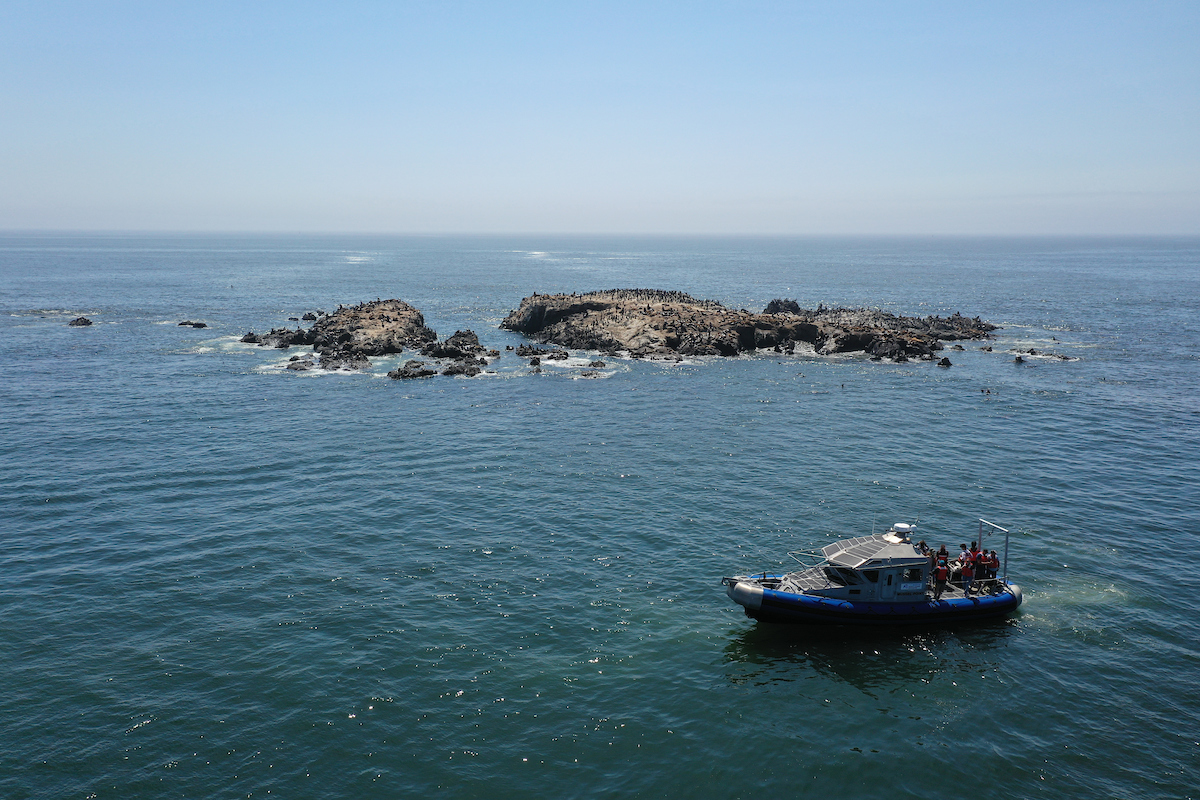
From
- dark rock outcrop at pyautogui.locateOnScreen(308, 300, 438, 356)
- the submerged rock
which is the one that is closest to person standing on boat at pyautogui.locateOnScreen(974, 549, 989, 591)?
the submerged rock

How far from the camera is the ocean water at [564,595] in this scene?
25125 millimetres

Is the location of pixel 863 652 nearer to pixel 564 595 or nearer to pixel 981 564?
pixel 981 564

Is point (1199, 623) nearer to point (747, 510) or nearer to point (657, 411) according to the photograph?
point (747, 510)

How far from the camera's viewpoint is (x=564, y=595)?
35.4m

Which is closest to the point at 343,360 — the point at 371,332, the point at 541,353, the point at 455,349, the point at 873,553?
the point at 371,332

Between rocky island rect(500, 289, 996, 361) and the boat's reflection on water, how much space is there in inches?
2519

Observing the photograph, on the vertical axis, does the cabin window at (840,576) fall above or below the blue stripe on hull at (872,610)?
above

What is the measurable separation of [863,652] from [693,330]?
72.0 m

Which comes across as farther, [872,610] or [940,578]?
[940,578]

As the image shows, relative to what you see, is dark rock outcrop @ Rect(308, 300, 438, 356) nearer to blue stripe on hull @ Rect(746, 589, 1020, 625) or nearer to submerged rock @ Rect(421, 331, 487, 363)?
submerged rock @ Rect(421, 331, 487, 363)

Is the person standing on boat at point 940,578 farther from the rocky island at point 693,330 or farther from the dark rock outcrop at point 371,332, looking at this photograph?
the dark rock outcrop at point 371,332

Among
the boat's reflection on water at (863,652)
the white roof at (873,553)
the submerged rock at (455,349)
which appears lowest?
the boat's reflection on water at (863,652)

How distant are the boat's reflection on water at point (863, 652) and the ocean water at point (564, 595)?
169 millimetres

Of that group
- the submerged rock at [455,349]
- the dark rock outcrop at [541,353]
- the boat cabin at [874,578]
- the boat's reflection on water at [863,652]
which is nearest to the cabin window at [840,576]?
the boat cabin at [874,578]
